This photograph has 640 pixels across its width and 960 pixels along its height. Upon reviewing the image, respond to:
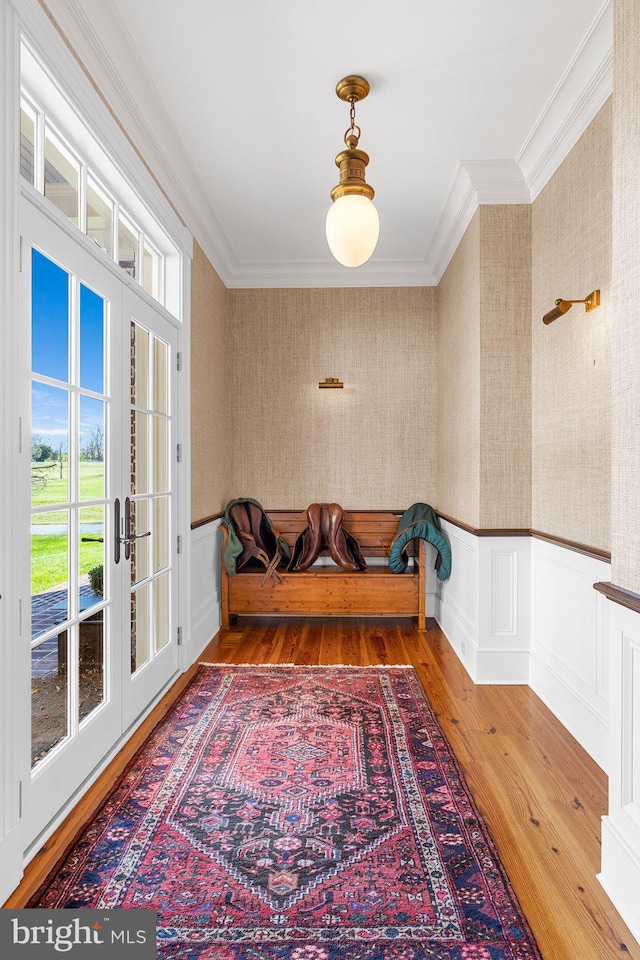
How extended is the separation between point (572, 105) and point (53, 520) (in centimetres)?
273

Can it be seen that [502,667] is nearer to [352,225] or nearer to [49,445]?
[352,225]

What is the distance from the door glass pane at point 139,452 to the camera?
8.66 feet

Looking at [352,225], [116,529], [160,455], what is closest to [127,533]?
[116,529]

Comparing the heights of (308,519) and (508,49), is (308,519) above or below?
below

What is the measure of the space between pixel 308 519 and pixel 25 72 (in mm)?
3244

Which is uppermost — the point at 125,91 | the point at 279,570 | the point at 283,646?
the point at 125,91

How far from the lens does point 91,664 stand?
7.07 feet

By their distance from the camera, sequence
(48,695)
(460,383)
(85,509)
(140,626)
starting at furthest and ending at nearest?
(460,383) < (140,626) < (85,509) < (48,695)

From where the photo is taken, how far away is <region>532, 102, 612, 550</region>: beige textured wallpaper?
232cm

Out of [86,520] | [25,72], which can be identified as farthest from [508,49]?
[86,520]

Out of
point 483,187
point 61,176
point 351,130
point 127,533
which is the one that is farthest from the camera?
point 483,187

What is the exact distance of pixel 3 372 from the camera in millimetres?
1536

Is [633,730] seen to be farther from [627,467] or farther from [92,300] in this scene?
[92,300]

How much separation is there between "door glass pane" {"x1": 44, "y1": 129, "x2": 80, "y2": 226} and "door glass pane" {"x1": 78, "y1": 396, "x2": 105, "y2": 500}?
674 mm
